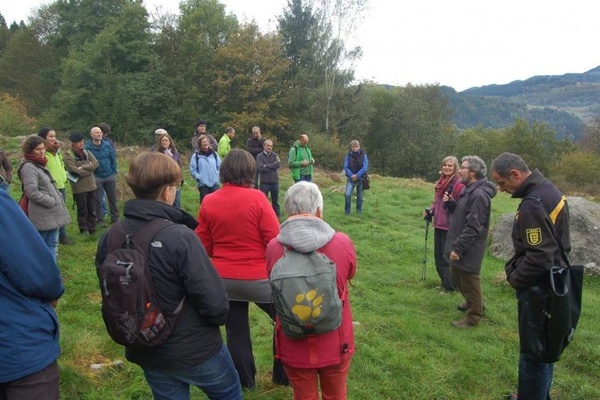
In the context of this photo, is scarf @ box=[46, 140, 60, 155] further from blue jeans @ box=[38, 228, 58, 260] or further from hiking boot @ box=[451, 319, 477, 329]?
hiking boot @ box=[451, 319, 477, 329]

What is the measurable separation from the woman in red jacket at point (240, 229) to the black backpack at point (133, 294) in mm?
1120

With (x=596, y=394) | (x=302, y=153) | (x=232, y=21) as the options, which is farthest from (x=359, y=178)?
(x=232, y=21)

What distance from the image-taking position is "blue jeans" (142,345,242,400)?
2480mm

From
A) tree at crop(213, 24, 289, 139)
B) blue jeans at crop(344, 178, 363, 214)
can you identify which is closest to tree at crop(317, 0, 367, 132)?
tree at crop(213, 24, 289, 139)

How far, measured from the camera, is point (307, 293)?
255cm

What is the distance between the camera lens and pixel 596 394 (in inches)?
165

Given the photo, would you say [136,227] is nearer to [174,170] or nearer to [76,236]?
[174,170]

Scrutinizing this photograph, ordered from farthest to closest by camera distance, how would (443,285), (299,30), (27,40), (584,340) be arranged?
(27,40) → (299,30) → (443,285) → (584,340)

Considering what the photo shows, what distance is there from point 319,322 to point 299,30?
113ft

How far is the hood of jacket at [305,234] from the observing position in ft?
8.62

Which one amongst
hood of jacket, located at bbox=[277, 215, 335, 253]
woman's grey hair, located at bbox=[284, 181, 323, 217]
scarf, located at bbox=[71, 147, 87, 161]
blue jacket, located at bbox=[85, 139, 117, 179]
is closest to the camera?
hood of jacket, located at bbox=[277, 215, 335, 253]

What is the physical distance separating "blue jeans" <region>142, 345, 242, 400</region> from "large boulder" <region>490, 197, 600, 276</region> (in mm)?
7555

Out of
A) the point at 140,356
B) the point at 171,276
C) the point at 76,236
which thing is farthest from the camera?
the point at 76,236

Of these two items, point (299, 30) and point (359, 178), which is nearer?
point (359, 178)
